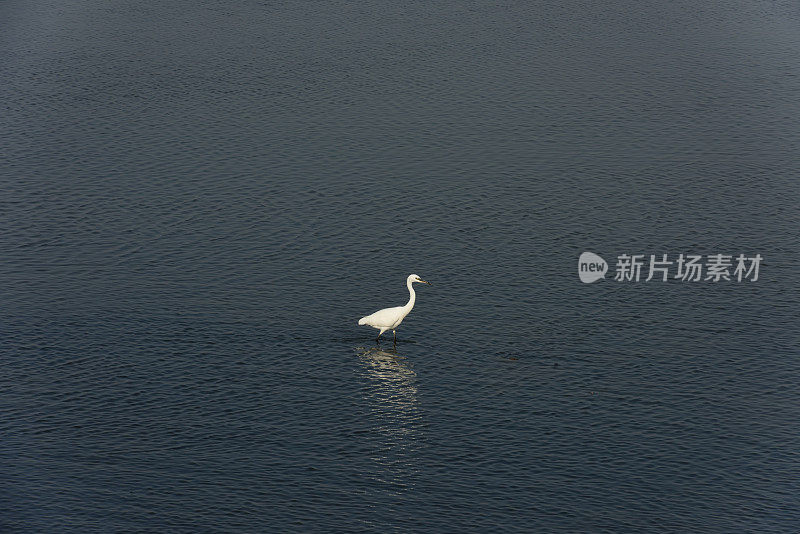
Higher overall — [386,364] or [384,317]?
[384,317]

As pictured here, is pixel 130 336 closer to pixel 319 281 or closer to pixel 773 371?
pixel 319 281

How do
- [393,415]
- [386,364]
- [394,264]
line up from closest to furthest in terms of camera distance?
[393,415]
[386,364]
[394,264]

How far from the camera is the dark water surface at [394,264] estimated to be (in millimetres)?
77875

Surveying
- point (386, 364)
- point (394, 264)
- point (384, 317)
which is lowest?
point (386, 364)

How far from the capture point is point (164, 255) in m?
116

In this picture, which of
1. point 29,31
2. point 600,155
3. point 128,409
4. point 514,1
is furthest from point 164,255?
point 514,1

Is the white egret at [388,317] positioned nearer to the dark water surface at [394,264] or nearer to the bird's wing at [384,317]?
the bird's wing at [384,317]

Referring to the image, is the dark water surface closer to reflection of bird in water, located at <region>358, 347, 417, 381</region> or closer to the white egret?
reflection of bird in water, located at <region>358, 347, 417, 381</region>

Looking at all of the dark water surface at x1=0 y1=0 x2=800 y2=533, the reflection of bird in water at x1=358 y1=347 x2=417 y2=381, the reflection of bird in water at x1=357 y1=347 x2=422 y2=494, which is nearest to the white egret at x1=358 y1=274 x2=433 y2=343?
the reflection of bird in water at x1=358 y1=347 x2=417 y2=381

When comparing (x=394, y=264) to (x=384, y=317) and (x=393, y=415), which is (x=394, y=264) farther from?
(x=393, y=415)

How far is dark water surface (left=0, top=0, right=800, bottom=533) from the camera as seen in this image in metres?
77.9

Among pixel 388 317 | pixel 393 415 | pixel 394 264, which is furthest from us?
pixel 394 264

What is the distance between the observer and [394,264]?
375ft

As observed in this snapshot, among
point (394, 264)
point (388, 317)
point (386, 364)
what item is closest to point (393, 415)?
point (386, 364)
